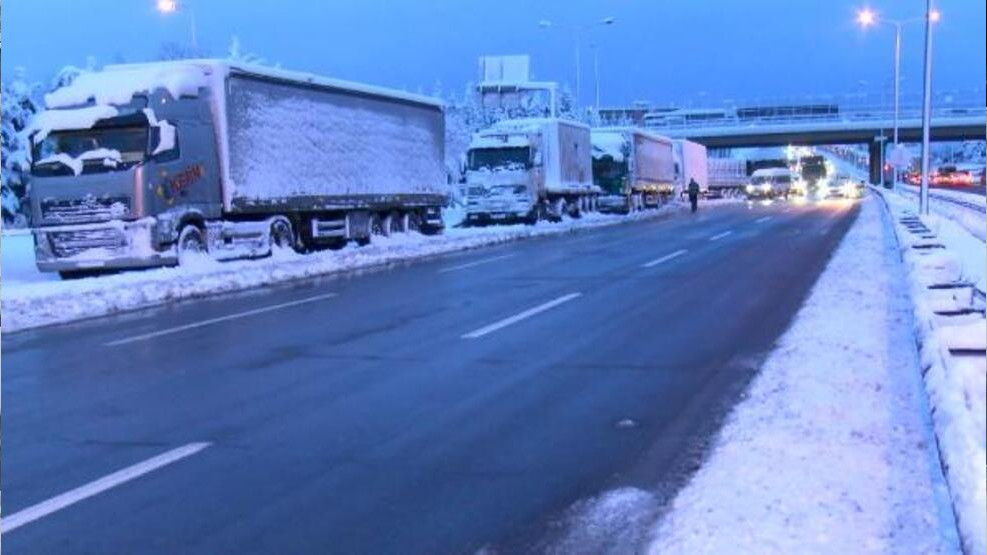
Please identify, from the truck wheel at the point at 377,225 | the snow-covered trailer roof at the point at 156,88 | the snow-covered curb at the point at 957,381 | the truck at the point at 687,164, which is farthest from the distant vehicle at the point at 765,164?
the snow-covered curb at the point at 957,381

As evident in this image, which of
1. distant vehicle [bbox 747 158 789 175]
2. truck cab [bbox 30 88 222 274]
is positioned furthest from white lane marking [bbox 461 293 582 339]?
distant vehicle [bbox 747 158 789 175]

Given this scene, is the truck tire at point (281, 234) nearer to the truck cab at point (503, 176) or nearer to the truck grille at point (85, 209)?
the truck grille at point (85, 209)

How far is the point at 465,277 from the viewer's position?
65.7 ft

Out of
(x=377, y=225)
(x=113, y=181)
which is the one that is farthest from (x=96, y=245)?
(x=377, y=225)

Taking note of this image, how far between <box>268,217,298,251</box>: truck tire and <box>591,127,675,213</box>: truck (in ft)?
84.6

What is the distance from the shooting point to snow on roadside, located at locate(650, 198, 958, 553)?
530 cm

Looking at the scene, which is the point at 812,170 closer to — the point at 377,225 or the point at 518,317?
the point at 377,225

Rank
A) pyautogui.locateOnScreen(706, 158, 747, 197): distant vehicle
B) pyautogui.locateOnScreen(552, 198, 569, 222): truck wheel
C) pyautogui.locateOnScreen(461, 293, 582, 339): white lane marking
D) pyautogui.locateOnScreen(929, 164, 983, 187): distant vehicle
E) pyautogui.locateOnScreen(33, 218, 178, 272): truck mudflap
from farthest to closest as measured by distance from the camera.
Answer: pyautogui.locateOnScreen(706, 158, 747, 197): distant vehicle
pyautogui.locateOnScreen(929, 164, 983, 187): distant vehicle
pyautogui.locateOnScreen(552, 198, 569, 222): truck wheel
pyautogui.locateOnScreen(33, 218, 178, 272): truck mudflap
pyautogui.locateOnScreen(461, 293, 582, 339): white lane marking

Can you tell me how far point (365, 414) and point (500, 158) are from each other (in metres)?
31.6

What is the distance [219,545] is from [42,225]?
55.9ft

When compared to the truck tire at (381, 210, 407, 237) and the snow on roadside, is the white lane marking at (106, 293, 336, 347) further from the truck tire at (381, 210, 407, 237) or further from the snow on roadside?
the truck tire at (381, 210, 407, 237)

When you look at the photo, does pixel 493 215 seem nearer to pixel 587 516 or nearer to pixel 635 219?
pixel 635 219

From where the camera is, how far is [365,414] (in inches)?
328

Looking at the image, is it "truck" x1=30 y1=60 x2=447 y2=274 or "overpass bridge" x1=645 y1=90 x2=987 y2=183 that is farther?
"overpass bridge" x1=645 y1=90 x2=987 y2=183
